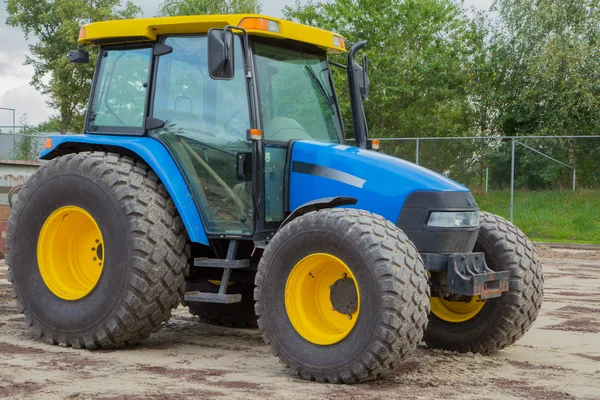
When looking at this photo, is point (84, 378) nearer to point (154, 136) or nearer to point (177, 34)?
point (154, 136)

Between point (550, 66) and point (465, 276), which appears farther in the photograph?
point (550, 66)

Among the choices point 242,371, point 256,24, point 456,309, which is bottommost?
point 242,371

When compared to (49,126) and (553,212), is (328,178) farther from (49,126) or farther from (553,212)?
(49,126)

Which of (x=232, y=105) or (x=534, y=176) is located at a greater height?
(x=232, y=105)

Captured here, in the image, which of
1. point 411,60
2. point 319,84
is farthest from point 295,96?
point 411,60

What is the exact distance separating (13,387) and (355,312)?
6.89 feet

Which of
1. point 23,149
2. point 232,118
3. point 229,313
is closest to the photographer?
point 232,118

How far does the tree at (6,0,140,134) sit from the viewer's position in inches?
1603

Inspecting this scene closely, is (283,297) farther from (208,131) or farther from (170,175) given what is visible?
(208,131)

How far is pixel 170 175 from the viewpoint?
258 inches

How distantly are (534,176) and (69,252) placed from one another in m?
17.4

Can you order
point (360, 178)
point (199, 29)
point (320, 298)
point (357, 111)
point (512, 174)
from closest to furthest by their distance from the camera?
point (320, 298) → point (360, 178) → point (199, 29) → point (357, 111) → point (512, 174)

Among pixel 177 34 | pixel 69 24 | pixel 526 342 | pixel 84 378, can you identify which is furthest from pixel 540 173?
pixel 69 24

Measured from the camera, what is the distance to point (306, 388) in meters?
5.37
